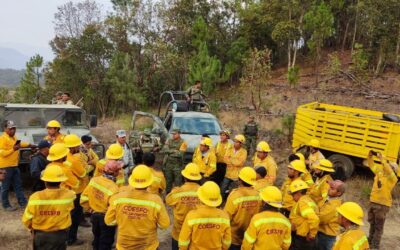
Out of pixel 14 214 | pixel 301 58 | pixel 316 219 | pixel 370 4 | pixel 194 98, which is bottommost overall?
pixel 14 214

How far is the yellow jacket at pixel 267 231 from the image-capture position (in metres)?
3.87

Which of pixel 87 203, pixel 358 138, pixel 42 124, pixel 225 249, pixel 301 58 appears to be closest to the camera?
pixel 225 249

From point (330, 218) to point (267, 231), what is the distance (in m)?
1.28

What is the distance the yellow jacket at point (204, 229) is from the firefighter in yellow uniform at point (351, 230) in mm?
1162

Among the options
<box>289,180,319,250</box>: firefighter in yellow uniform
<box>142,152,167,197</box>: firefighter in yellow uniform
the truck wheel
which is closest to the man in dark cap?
<box>142,152,167,197</box>: firefighter in yellow uniform

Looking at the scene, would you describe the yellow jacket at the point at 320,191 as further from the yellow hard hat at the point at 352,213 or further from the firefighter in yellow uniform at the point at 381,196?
the firefighter in yellow uniform at the point at 381,196

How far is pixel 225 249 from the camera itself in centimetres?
415

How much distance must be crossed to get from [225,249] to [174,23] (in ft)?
72.2

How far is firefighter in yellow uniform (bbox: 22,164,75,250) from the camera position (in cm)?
406

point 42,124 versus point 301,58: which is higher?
point 301,58

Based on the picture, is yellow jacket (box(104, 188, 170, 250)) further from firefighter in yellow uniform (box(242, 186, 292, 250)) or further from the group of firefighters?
firefighter in yellow uniform (box(242, 186, 292, 250))

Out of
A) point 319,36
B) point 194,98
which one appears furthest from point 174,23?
point 194,98

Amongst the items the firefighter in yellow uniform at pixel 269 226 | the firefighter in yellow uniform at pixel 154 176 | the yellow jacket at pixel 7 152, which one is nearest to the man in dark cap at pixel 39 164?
the yellow jacket at pixel 7 152

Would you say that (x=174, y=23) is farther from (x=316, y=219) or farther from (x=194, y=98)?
(x=316, y=219)
